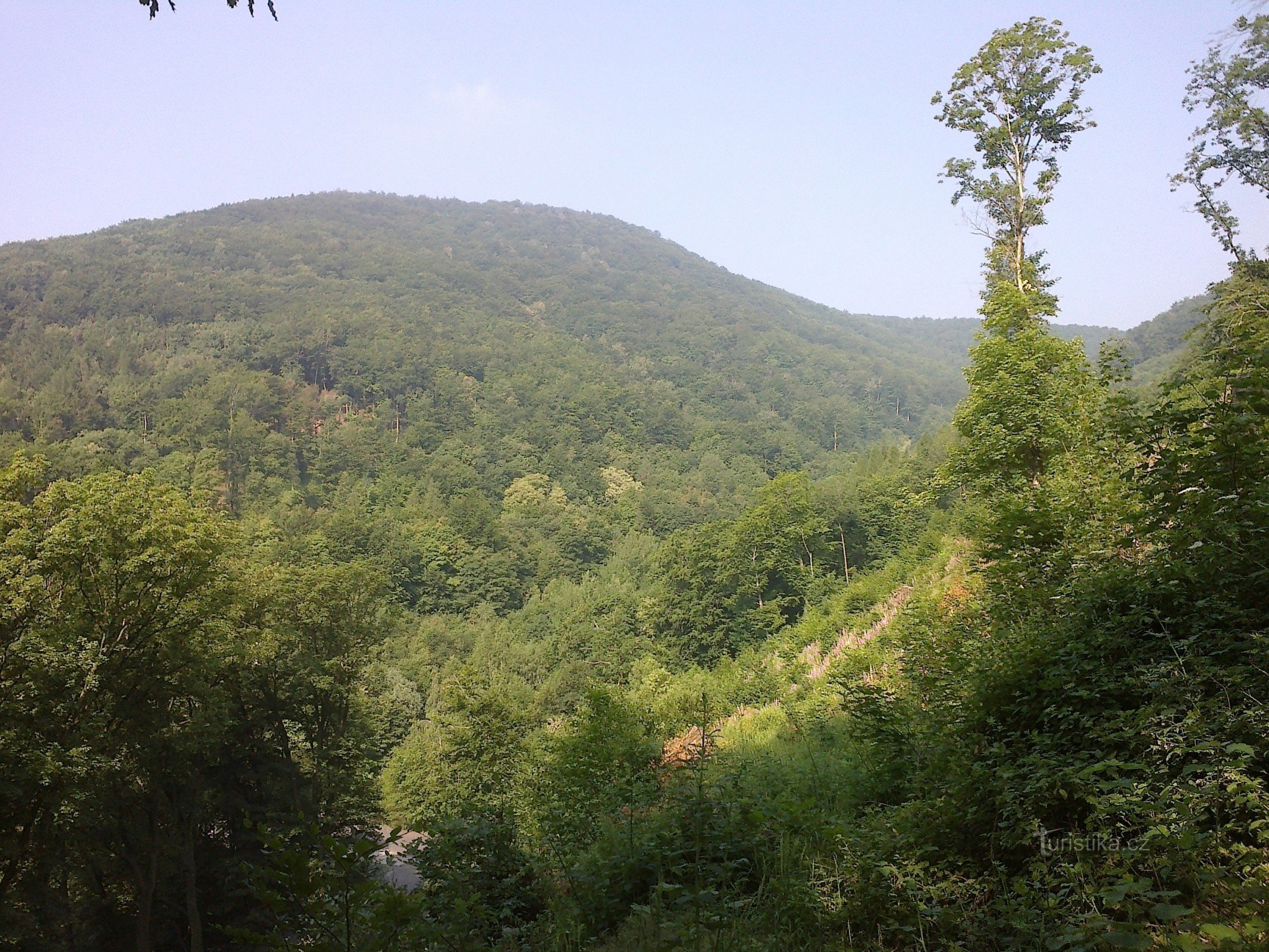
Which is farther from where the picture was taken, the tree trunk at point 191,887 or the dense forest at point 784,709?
the tree trunk at point 191,887

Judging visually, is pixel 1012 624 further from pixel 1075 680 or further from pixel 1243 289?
pixel 1243 289

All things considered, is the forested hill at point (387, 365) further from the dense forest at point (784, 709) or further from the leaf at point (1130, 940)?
the leaf at point (1130, 940)

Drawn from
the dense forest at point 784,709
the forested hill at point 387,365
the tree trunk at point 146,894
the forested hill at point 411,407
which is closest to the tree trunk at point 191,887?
the dense forest at point 784,709

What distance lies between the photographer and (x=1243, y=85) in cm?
2134

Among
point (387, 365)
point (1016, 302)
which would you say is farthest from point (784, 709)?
point (387, 365)

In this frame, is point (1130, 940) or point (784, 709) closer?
point (1130, 940)

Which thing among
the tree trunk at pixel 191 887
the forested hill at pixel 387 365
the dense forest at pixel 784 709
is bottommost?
the tree trunk at pixel 191 887

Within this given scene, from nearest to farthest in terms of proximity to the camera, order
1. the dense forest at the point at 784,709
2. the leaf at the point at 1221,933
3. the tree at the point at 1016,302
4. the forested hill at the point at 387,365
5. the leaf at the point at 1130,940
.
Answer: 1. the leaf at the point at 1221,933
2. the leaf at the point at 1130,940
3. the dense forest at the point at 784,709
4. the tree at the point at 1016,302
5. the forested hill at the point at 387,365

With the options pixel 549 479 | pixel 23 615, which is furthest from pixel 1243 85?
pixel 549 479

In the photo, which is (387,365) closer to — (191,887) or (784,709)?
(191,887)

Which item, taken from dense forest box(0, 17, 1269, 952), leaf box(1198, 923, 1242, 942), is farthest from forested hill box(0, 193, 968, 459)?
leaf box(1198, 923, 1242, 942)

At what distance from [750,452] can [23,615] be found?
12019 centimetres

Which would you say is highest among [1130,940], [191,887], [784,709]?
[1130,940]

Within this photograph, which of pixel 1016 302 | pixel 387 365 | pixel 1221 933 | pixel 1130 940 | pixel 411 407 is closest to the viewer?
pixel 1221 933
